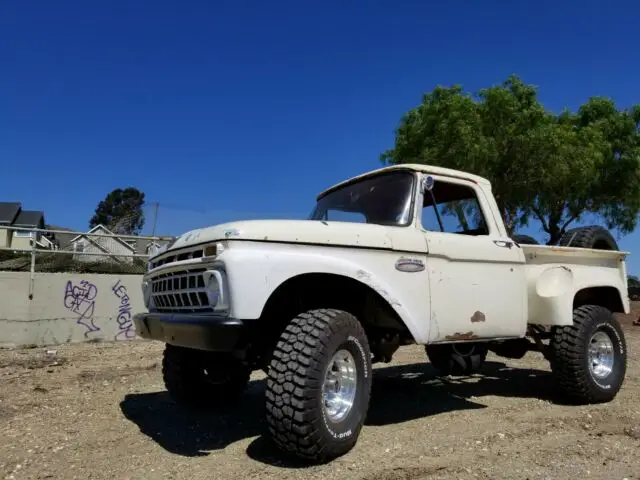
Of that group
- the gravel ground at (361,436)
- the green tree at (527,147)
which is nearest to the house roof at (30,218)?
the green tree at (527,147)

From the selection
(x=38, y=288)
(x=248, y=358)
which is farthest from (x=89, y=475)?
(x=38, y=288)

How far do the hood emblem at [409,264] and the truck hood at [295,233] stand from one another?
167 millimetres

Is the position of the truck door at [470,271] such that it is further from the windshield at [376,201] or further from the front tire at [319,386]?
the front tire at [319,386]

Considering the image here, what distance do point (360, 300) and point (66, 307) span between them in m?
7.69

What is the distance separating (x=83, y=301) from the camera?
35.2 ft

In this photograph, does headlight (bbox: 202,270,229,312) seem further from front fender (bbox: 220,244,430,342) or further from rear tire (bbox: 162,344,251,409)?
rear tire (bbox: 162,344,251,409)

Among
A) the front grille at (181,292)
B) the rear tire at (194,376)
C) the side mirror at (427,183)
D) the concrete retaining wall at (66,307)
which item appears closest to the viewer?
the front grille at (181,292)

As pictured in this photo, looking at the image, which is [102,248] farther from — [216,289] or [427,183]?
[216,289]

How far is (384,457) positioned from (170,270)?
82.6 inches

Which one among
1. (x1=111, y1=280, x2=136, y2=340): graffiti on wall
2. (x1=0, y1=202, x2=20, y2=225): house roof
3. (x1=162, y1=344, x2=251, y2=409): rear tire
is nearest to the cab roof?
(x1=162, y1=344, x2=251, y2=409): rear tire

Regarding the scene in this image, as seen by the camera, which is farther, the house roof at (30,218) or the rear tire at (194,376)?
the house roof at (30,218)

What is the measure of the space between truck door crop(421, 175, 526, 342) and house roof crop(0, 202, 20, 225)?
138ft

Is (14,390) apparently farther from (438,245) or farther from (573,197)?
(573,197)

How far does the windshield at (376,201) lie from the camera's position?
4887 mm
